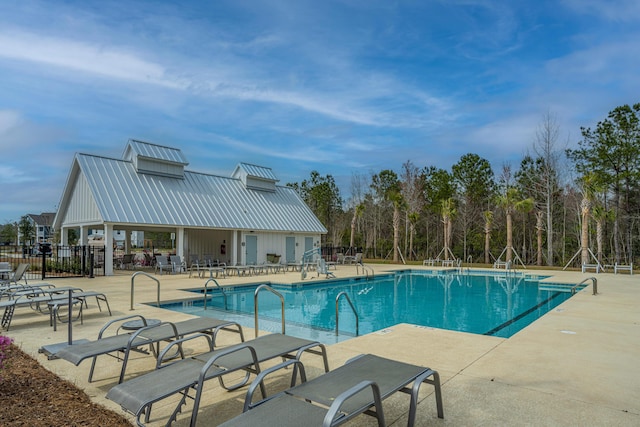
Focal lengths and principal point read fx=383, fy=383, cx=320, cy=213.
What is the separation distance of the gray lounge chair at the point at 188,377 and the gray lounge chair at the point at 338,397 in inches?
19.7

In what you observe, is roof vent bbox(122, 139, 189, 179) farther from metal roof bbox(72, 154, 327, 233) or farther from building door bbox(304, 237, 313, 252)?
building door bbox(304, 237, 313, 252)

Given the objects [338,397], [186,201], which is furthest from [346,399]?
[186,201]

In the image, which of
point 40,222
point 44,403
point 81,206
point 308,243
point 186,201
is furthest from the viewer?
point 40,222

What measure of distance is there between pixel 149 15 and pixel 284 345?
1058 centimetres

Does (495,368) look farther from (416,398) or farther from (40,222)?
(40,222)

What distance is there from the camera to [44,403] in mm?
3531

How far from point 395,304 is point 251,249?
481 inches

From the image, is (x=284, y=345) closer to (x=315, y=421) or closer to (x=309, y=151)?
(x=315, y=421)

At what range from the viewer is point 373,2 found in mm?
11898

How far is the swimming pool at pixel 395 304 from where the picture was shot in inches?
347

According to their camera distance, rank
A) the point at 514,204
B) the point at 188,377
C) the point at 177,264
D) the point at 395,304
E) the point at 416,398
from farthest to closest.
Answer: the point at 514,204 < the point at 177,264 < the point at 395,304 < the point at 188,377 < the point at 416,398

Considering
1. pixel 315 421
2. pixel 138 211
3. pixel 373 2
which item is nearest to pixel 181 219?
pixel 138 211

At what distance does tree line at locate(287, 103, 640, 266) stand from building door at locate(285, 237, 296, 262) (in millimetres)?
6323

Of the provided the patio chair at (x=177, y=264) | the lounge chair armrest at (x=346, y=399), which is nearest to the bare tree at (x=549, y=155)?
the patio chair at (x=177, y=264)
